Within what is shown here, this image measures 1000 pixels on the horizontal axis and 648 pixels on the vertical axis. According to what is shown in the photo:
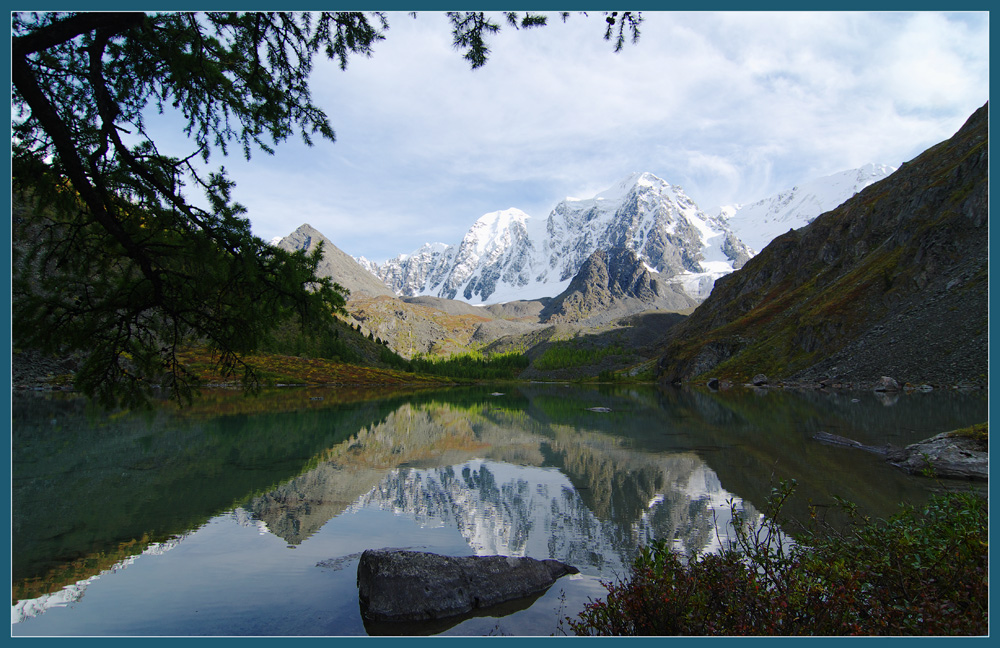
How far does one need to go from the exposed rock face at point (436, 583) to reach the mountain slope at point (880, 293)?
73.6 metres

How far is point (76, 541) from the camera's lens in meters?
13.3

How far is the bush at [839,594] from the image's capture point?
5.55 m

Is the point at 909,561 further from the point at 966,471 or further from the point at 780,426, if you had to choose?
the point at 780,426

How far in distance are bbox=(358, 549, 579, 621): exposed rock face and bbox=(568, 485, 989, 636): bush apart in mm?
2504

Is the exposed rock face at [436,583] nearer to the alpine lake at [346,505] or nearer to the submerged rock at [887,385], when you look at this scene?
the alpine lake at [346,505]

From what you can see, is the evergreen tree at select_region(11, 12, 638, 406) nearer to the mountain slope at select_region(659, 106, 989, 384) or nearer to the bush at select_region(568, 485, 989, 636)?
the bush at select_region(568, 485, 989, 636)

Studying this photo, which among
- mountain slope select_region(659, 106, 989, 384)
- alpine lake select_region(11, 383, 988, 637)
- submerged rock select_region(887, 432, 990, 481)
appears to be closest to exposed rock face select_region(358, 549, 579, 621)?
alpine lake select_region(11, 383, 988, 637)

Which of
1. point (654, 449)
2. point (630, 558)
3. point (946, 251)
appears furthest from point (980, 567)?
point (946, 251)

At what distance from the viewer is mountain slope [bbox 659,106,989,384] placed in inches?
2758

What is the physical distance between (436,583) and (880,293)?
11542 cm

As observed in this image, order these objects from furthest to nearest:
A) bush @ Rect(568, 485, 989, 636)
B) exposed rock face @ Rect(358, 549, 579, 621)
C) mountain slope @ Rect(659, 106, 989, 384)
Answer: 1. mountain slope @ Rect(659, 106, 989, 384)
2. exposed rock face @ Rect(358, 549, 579, 621)
3. bush @ Rect(568, 485, 989, 636)

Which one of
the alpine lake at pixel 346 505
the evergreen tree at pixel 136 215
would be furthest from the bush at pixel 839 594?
the evergreen tree at pixel 136 215

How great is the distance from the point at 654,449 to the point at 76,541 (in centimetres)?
2564

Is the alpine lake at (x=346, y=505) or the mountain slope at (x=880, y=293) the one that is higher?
the mountain slope at (x=880, y=293)
